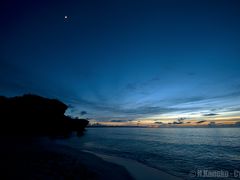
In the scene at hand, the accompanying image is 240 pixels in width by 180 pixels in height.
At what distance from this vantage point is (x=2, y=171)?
29.7 ft

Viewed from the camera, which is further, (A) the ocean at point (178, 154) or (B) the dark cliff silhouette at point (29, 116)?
(B) the dark cliff silhouette at point (29, 116)

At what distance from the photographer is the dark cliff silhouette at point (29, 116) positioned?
202 ft

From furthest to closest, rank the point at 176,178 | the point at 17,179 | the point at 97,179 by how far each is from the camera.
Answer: the point at 176,178
the point at 97,179
the point at 17,179

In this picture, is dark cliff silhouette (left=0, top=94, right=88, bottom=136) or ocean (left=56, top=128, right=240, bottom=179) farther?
dark cliff silhouette (left=0, top=94, right=88, bottom=136)

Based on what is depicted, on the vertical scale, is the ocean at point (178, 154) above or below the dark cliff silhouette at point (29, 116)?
below

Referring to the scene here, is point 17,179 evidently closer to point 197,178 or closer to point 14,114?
point 197,178

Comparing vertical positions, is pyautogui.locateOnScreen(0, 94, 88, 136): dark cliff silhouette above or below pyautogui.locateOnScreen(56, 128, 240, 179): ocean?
above

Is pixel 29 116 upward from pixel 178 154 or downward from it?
upward

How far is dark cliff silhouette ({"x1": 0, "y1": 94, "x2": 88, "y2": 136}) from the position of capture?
61644 millimetres

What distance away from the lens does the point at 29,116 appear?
7062cm

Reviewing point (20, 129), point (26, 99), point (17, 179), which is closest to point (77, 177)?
point (17, 179)

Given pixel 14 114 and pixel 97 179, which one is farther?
pixel 14 114

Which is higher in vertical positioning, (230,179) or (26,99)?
(26,99)

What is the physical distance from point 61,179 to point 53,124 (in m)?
86.7
